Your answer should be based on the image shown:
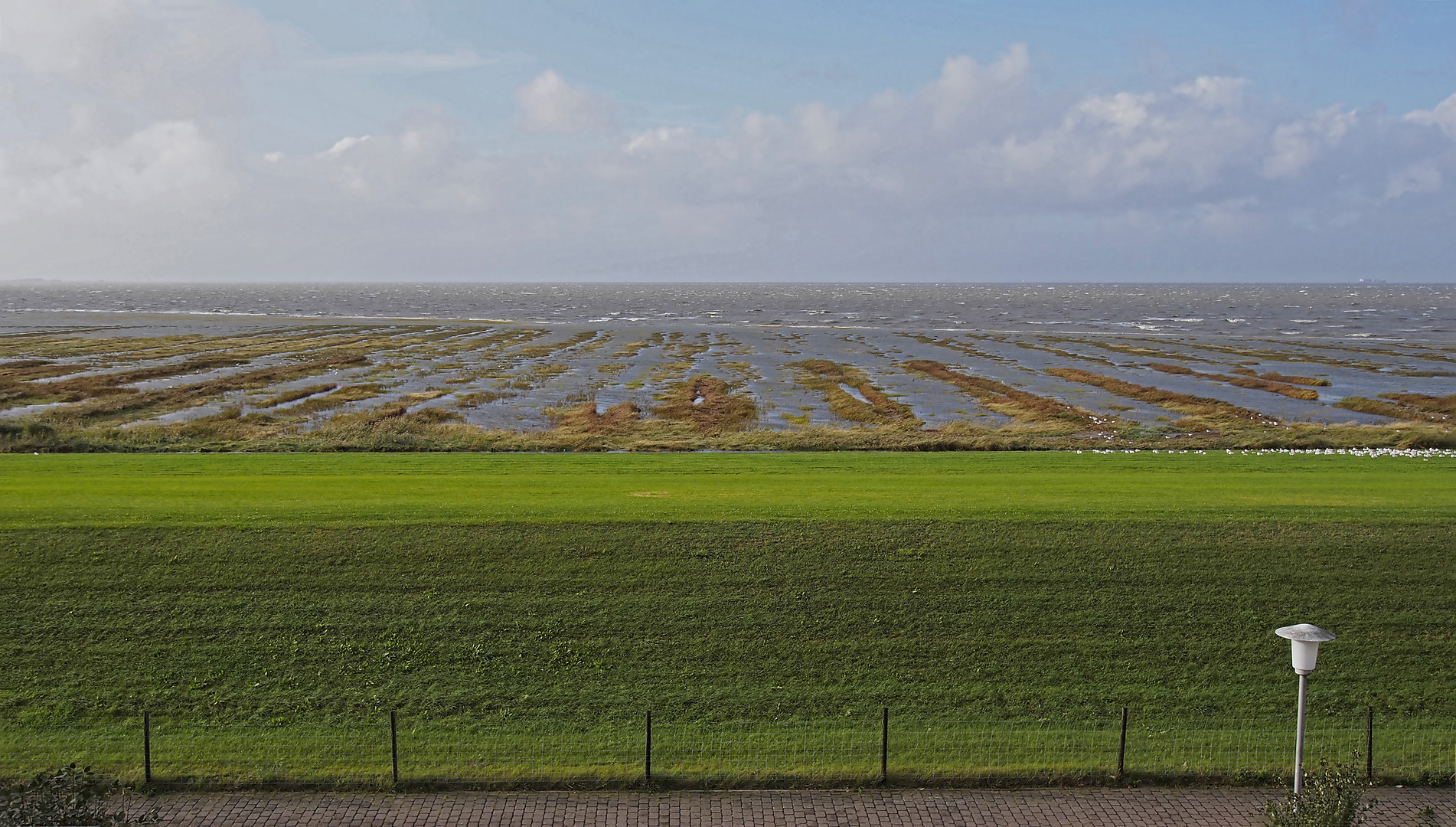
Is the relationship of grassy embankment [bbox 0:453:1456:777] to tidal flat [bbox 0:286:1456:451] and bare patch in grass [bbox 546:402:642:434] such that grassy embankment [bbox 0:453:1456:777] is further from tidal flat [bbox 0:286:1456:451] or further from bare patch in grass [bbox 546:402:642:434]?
bare patch in grass [bbox 546:402:642:434]

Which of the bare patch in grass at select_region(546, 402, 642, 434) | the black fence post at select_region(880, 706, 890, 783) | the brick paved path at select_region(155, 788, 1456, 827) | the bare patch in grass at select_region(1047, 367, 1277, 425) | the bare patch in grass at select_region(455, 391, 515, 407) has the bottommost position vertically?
the brick paved path at select_region(155, 788, 1456, 827)

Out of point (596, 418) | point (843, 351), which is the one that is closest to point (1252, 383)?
point (843, 351)

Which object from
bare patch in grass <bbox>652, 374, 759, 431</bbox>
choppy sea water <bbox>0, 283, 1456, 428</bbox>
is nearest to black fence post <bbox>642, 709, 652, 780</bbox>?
bare patch in grass <bbox>652, 374, 759, 431</bbox>

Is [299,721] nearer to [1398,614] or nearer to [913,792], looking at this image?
[913,792]

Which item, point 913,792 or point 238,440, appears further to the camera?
point 238,440

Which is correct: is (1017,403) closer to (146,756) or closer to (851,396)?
(851,396)

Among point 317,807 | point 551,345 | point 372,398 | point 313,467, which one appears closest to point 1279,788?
point 317,807
